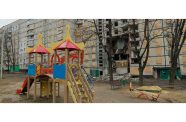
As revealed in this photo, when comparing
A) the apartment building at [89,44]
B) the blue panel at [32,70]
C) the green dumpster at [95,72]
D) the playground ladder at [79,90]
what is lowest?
the green dumpster at [95,72]

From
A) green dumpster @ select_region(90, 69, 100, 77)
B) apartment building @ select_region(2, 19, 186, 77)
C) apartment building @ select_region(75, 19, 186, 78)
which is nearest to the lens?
apartment building @ select_region(75, 19, 186, 78)

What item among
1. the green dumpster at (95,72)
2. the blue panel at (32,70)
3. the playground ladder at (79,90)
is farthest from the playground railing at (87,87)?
the green dumpster at (95,72)

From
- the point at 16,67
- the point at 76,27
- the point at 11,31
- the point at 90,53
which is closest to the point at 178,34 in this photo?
the point at 90,53

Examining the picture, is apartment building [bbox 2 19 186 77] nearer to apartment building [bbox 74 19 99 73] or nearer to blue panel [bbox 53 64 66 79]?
apartment building [bbox 74 19 99 73]

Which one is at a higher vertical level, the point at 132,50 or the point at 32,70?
the point at 132,50

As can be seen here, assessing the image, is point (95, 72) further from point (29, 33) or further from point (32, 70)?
point (29, 33)

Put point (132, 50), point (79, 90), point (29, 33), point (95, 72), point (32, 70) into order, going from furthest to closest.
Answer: point (29, 33)
point (95, 72)
point (132, 50)
point (32, 70)
point (79, 90)

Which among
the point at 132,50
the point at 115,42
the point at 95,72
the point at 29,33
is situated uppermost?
the point at 29,33

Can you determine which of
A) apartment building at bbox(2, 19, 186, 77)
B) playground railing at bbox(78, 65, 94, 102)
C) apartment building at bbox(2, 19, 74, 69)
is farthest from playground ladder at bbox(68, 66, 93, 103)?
apartment building at bbox(2, 19, 74, 69)

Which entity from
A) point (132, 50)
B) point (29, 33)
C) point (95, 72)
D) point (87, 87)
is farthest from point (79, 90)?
point (29, 33)

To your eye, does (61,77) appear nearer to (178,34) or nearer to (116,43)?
(178,34)

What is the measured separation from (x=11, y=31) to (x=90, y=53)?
102 ft

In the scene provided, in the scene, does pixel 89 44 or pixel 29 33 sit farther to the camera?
pixel 29 33

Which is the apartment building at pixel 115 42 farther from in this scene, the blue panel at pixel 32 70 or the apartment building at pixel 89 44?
the blue panel at pixel 32 70
